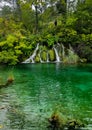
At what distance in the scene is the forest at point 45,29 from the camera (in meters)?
48.2

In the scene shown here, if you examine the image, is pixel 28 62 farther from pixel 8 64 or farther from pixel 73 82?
pixel 73 82

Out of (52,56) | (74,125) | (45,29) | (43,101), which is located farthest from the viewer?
(45,29)

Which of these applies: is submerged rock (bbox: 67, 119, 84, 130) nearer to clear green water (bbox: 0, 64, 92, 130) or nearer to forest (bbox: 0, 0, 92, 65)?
clear green water (bbox: 0, 64, 92, 130)

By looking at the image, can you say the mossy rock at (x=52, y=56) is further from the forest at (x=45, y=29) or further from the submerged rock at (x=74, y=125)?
the submerged rock at (x=74, y=125)

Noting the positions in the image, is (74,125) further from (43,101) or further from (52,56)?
(52,56)

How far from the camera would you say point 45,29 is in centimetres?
5809

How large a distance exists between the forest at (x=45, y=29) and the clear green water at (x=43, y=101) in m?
18.1

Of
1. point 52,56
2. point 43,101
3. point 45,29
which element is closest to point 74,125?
point 43,101

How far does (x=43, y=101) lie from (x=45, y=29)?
3989 cm

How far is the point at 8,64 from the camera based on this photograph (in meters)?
44.4

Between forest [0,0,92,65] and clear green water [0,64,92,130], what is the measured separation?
18.1 m

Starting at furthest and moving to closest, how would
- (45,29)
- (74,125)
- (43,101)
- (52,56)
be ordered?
1. (45,29)
2. (52,56)
3. (43,101)
4. (74,125)

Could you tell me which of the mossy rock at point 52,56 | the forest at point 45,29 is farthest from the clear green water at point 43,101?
the mossy rock at point 52,56

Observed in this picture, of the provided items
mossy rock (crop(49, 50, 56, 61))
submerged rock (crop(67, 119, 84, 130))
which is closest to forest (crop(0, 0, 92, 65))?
mossy rock (crop(49, 50, 56, 61))
